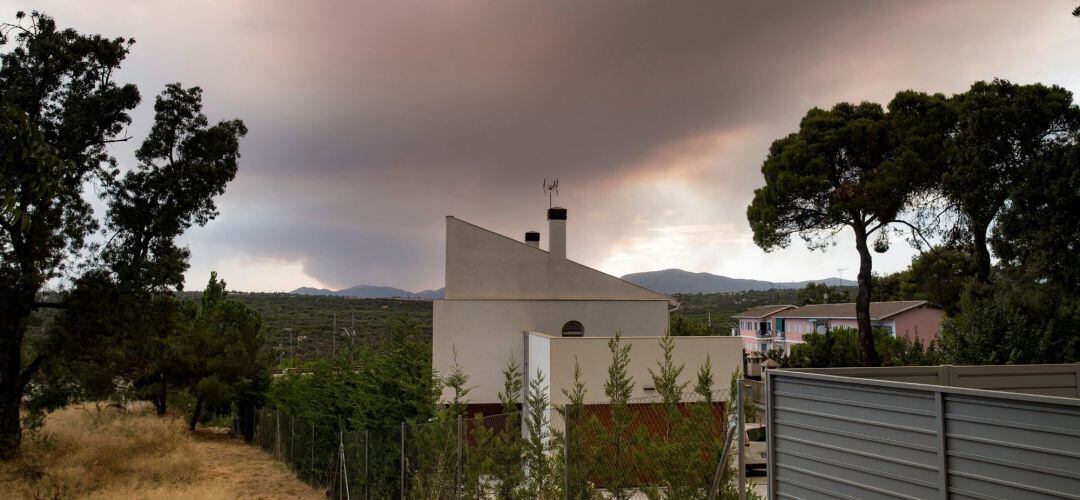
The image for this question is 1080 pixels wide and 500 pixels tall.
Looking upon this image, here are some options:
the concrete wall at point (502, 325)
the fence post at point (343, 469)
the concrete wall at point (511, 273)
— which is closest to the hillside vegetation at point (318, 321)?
the concrete wall at point (511, 273)

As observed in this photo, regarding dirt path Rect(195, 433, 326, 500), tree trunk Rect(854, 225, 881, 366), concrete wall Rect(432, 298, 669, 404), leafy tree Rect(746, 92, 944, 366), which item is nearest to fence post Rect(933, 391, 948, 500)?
dirt path Rect(195, 433, 326, 500)

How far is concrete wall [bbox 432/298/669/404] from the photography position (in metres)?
17.6

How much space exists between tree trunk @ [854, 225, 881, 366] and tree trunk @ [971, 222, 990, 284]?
3.35 metres

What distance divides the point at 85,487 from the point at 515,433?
499 inches

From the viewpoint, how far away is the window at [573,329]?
18406mm

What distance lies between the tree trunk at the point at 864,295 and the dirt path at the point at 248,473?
1968 centimetres

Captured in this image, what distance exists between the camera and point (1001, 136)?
803 inches

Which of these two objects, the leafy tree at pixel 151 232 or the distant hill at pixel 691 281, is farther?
the distant hill at pixel 691 281

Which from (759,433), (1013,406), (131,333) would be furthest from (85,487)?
(1013,406)

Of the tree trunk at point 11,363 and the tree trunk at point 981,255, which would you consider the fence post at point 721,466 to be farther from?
the tree trunk at point 981,255

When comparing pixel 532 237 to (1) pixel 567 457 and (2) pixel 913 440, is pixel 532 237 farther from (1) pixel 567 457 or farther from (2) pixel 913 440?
(2) pixel 913 440

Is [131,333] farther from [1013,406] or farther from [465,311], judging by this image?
[1013,406]

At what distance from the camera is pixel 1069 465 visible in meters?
2.87

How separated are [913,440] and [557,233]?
611 inches
